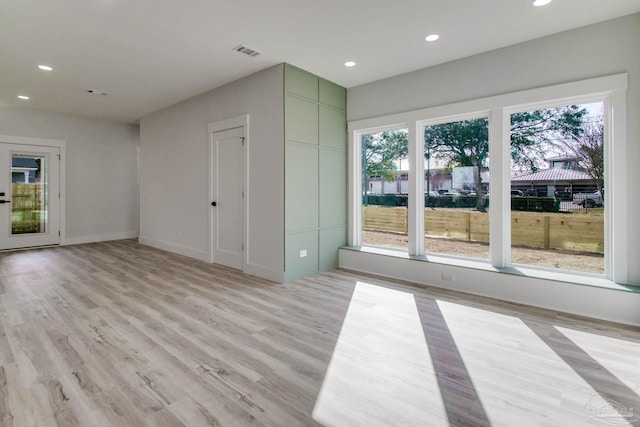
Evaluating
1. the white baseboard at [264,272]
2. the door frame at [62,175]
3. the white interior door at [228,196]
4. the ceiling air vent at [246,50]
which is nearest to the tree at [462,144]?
the ceiling air vent at [246,50]

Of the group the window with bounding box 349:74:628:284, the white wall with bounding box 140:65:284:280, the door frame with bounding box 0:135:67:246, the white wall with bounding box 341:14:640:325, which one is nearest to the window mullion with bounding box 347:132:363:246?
the window with bounding box 349:74:628:284

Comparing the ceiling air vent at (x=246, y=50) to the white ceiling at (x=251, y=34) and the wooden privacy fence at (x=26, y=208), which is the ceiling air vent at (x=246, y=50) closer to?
the white ceiling at (x=251, y=34)

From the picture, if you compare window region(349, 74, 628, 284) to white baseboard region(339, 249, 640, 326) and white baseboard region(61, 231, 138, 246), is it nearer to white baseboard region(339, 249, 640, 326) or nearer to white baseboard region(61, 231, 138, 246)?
white baseboard region(339, 249, 640, 326)

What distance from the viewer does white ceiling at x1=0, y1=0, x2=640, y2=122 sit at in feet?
9.77

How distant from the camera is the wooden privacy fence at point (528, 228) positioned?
11.4ft

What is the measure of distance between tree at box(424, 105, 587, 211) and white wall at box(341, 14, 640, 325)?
34cm

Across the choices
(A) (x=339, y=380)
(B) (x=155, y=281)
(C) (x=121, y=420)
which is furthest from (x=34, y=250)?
(A) (x=339, y=380)

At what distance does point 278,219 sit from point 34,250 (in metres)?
5.88

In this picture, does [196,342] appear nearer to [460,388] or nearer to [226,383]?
[226,383]

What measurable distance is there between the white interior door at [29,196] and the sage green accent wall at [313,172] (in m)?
6.04

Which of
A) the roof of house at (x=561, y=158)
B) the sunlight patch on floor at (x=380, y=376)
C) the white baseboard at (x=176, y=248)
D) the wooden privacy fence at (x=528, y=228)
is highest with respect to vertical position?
the roof of house at (x=561, y=158)

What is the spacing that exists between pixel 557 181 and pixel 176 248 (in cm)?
631

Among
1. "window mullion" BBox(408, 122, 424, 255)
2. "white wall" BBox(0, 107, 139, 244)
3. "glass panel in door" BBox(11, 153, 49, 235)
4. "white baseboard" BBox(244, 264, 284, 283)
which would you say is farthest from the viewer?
"white wall" BBox(0, 107, 139, 244)

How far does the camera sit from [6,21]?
3.22 meters
